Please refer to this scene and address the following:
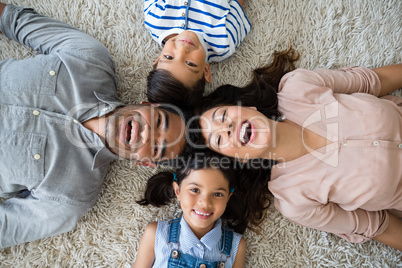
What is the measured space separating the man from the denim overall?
0.33 meters

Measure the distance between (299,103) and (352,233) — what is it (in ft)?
2.07

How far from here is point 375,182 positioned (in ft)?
3.63

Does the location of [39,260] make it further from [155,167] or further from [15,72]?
→ [15,72]

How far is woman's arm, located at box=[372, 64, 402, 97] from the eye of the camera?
130 cm

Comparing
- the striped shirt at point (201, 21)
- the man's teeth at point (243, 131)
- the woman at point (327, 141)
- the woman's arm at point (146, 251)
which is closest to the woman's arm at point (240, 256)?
the woman at point (327, 141)

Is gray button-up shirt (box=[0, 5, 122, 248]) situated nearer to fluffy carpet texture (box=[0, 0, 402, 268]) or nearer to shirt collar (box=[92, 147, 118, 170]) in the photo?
shirt collar (box=[92, 147, 118, 170])

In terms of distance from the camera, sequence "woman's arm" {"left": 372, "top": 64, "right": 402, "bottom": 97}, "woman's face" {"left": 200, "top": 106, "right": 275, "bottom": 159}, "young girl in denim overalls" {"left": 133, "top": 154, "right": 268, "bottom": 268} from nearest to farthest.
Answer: "woman's face" {"left": 200, "top": 106, "right": 275, "bottom": 159} < "young girl in denim overalls" {"left": 133, "top": 154, "right": 268, "bottom": 268} < "woman's arm" {"left": 372, "top": 64, "right": 402, "bottom": 97}

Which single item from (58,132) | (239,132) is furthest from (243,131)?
(58,132)

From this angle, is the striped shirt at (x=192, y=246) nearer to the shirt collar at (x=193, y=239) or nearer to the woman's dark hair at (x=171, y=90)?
the shirt collar at (x=193, y=239)

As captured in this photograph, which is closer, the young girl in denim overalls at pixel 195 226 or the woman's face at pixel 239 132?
the woman's face at pixel 239 132

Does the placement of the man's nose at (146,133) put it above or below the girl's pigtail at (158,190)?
above

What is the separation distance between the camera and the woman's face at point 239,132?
3.49ft

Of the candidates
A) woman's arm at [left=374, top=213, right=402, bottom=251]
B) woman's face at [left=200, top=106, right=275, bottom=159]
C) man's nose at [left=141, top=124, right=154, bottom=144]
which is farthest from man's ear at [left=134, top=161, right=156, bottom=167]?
woman's arm at [left=374, top=213, right=402, bottom=251]

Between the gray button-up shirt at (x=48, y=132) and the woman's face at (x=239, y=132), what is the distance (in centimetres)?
46
